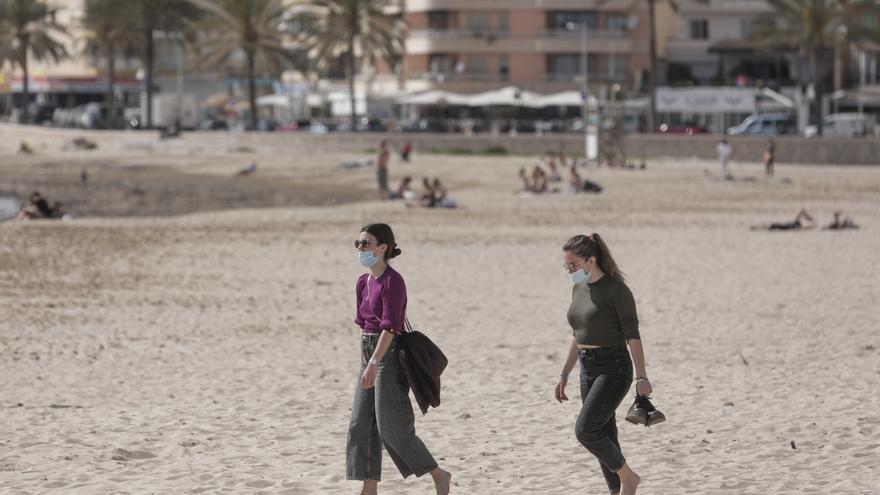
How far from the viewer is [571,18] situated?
85.5 metres

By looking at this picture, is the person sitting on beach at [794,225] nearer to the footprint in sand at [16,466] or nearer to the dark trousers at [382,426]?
the footprint in sand at [16,466]

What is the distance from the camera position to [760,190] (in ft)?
137

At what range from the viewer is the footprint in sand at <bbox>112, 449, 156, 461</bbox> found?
10.1 meters

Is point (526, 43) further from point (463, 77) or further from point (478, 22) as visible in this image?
point (463, 77)

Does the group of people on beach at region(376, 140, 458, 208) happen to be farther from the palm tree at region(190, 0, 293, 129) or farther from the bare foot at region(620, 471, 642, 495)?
the palm tree at region(190, 0, 293, 129)

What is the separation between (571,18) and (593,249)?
79086mm

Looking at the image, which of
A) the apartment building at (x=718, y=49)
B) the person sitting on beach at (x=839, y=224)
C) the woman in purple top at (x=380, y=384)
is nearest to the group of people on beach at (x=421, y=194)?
the person sitting on beach at (x=839, y=224)

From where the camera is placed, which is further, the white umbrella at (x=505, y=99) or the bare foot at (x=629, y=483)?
the white umbrella at (x=505, y=99)

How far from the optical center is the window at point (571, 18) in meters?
85.0

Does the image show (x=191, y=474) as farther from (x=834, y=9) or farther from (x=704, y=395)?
(x=834, y=9)

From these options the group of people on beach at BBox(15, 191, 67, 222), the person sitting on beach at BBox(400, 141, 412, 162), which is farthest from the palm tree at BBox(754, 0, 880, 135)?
the group of people on beach at BBox(15, 191, 67, 222)

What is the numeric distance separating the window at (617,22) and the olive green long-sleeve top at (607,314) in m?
79.0

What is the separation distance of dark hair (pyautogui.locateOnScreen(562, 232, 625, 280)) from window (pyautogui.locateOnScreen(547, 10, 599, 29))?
7778 centimetres

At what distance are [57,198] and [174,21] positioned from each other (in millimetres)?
42327
